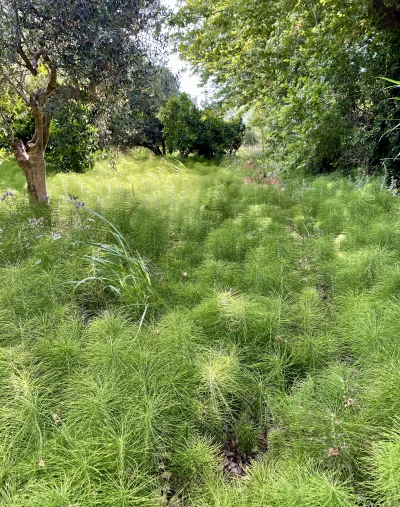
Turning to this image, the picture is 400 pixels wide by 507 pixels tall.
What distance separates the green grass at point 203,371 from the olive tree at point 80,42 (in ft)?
4.72

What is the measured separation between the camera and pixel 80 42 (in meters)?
2.67

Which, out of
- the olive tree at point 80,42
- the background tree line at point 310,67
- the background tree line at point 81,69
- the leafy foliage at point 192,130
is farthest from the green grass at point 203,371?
the leafy foliage at point 192,130

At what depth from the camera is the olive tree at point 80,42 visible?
257cm

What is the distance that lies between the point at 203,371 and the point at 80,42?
2777 mm

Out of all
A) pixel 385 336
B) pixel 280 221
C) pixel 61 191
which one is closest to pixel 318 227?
pixel 280 221

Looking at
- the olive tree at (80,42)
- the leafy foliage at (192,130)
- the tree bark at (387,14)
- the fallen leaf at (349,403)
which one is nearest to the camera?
the fallen leaf at (349,403)

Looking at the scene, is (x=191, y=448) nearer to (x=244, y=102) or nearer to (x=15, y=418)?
(x=15, y=418)

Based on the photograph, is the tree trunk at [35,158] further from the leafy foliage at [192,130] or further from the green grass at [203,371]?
the leafy foliage at [192,130]

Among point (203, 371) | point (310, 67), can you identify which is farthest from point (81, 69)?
point (310, 67)

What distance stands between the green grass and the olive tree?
1438 millimetres

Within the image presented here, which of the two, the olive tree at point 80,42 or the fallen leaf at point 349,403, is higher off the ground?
the olive tree at point 80,42

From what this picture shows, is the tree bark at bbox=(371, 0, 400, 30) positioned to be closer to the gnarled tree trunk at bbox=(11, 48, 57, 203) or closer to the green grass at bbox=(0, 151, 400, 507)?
the green grass at bbox=(0, 151, 400, 507)

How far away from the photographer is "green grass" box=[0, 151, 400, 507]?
129 centimetres

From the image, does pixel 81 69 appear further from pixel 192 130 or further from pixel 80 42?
pixel 192 130
